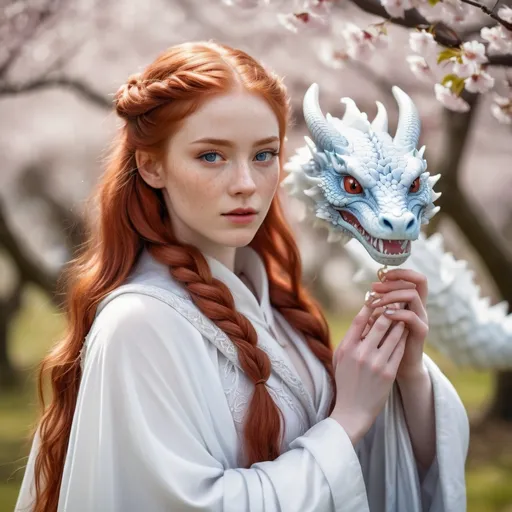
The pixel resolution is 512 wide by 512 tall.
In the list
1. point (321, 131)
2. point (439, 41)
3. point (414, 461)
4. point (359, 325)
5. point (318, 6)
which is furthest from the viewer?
point (318, 6)

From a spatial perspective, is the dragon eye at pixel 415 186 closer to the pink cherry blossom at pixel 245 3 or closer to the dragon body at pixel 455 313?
the dragon body at pixel 455 313

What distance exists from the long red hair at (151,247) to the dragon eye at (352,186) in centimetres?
28

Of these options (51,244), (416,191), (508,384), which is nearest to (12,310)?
(51,244)

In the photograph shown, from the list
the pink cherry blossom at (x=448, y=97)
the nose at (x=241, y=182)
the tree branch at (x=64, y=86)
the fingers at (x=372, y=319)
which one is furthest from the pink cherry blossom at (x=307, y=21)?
the tree branch at (x=64, y=86)

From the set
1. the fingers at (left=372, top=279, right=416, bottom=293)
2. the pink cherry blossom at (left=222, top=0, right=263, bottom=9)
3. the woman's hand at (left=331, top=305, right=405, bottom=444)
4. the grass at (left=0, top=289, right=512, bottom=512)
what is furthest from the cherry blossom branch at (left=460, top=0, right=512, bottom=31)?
the grass at (left=0, top=289, right=512, bottom=512)

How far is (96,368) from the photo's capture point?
75.5 inches

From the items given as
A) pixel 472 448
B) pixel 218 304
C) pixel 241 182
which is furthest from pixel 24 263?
pixel 241 182

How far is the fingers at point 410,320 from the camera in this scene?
2.02 m

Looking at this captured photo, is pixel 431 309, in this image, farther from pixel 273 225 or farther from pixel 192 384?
pixel 192 384

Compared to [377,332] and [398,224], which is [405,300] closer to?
[377,332]

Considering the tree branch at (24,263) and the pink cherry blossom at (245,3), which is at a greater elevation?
the pink cherry blossom at (245,3)

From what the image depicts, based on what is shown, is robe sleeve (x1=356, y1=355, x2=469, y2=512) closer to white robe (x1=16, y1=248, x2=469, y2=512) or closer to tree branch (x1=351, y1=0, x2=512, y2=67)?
white robe (x1=16, y1=248, x2=469, y2=512)

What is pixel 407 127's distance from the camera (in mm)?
1997

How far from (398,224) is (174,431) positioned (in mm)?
640
